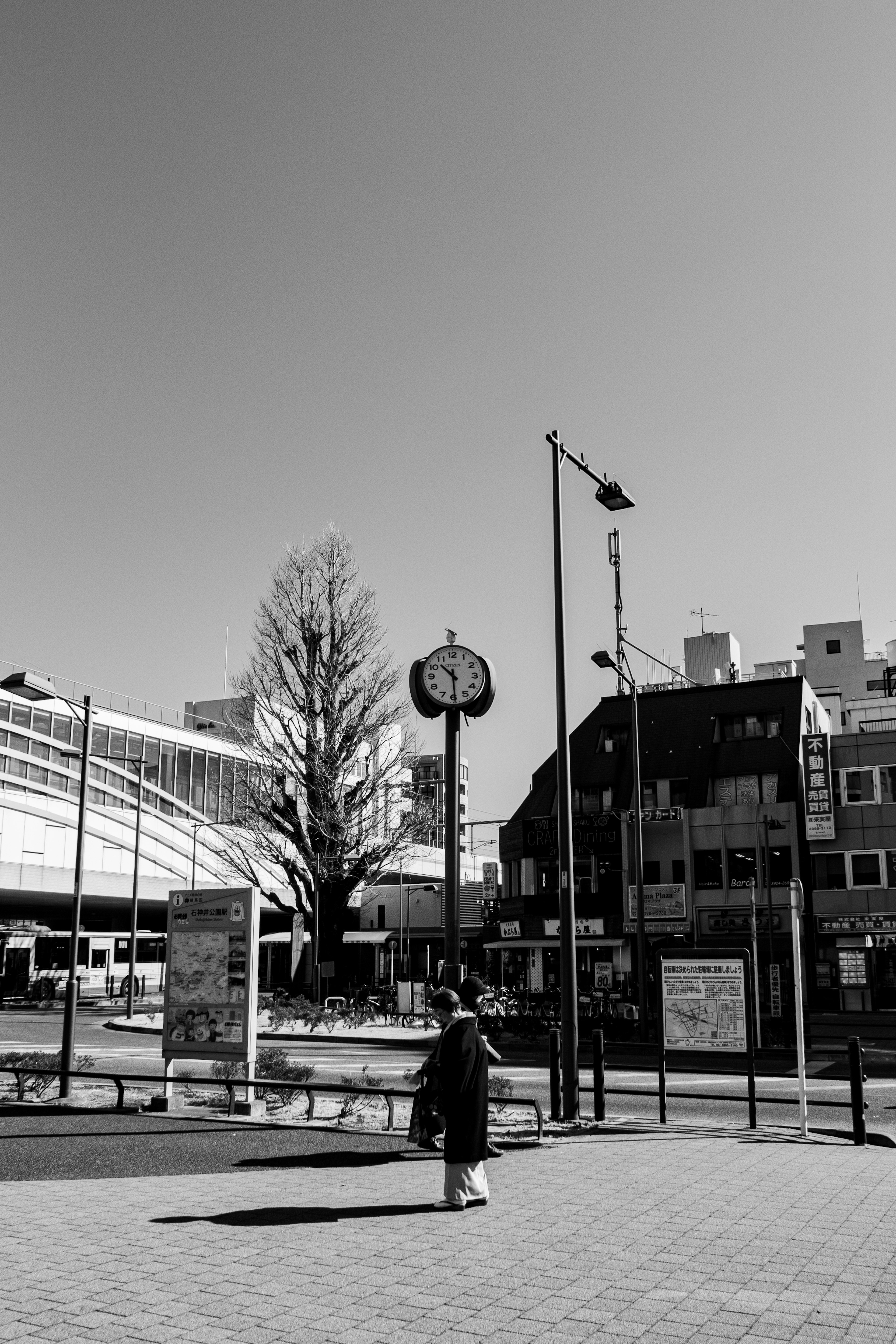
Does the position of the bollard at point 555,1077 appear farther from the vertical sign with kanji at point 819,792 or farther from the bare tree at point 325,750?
the vertical sign with kanji at point 819,792

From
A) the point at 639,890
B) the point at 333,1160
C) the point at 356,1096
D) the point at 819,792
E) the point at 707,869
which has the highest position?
the point at 819,792

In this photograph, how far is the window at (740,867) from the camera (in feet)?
136

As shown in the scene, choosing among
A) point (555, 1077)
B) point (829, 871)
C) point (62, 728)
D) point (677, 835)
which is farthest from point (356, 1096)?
point (62, 728)

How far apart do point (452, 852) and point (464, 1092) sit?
5.72 m

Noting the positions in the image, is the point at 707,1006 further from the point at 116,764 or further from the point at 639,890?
the point at 116,764

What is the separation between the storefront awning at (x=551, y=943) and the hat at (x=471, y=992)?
33.4 m

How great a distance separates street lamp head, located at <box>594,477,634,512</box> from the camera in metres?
15.5

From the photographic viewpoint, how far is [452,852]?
13648mm

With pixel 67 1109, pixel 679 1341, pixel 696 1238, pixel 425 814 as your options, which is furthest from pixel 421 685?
pixel 425 814

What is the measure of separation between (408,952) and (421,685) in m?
50.6

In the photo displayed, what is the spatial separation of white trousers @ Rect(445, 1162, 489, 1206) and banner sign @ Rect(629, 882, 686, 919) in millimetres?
34501

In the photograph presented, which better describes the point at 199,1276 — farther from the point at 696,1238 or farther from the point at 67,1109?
the point at 67,1109

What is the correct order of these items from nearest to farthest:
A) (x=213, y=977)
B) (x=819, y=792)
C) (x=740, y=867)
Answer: (x=213, y=977), (x=819, y=792), (x=740, y=867)

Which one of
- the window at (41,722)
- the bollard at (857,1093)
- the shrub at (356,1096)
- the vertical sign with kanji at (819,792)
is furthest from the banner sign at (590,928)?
the bollard at (857,1093)
